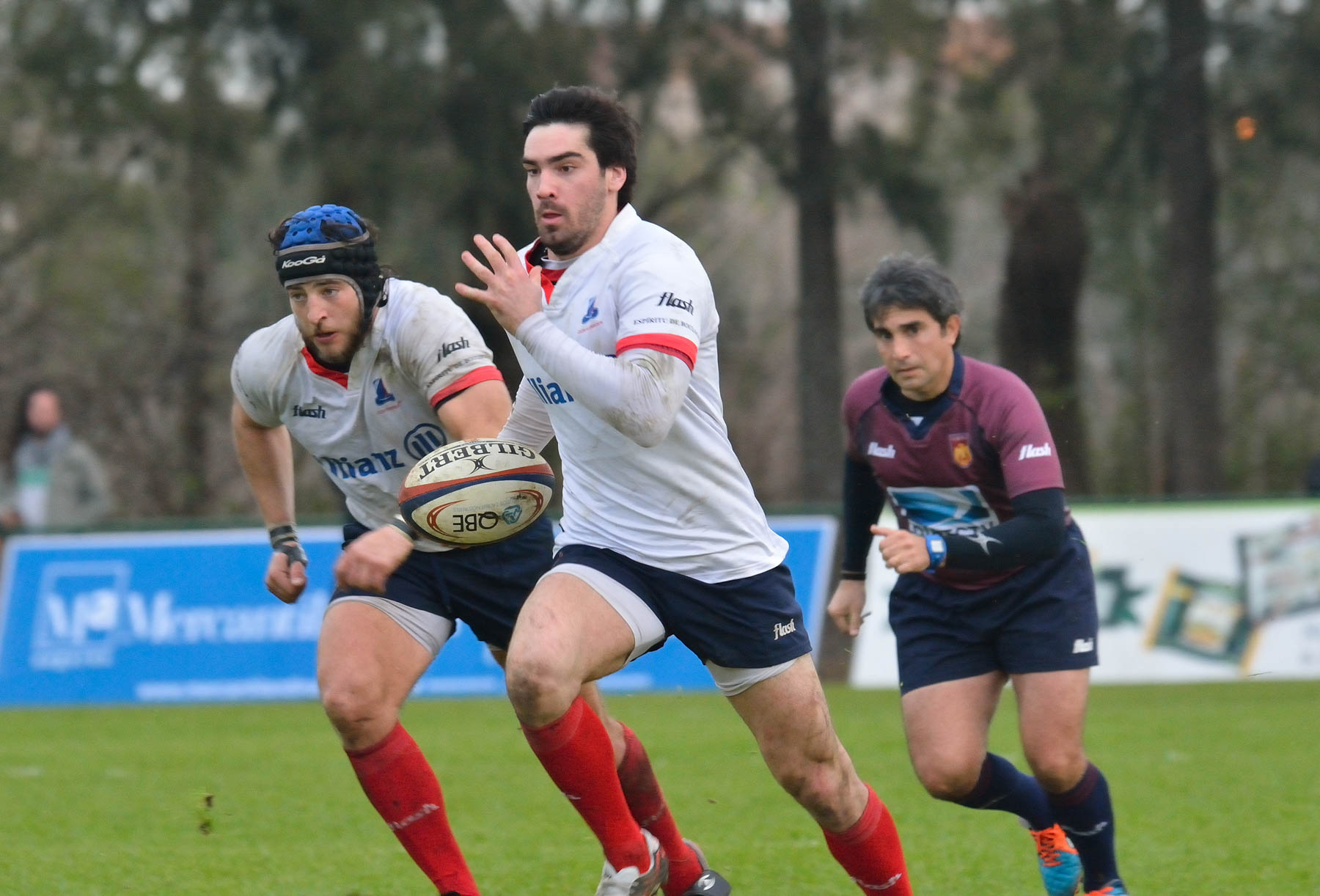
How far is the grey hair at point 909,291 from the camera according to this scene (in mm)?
4816

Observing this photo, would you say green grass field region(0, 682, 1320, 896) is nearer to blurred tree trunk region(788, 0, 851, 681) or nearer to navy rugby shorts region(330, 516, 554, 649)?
navy rugby shorts region(330, 516, 554, 649)

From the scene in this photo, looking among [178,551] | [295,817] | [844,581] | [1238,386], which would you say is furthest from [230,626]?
[1238,386]

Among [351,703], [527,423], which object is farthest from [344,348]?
[351,703]

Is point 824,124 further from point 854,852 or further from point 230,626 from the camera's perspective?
point 854,852

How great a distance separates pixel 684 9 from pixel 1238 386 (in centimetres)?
947

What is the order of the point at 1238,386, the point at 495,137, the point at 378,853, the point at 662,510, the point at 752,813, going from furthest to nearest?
the point at 1238,386 → the point at 495,137 → the point at 752,813 → the point at 378,853 → the point at 662,510

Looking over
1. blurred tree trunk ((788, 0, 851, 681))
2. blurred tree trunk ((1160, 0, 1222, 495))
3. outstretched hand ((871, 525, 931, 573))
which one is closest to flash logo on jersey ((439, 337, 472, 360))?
outstretched hand ((871, 525, 931, 573))

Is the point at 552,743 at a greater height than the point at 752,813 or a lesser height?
greater

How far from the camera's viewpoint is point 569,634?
4.11 metres

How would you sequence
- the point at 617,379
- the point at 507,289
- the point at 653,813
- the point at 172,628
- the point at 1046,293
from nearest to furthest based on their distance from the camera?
the point at 617,379, the point at 507,289, the point at 653,813, the point at 172,628, the point at 1046,293

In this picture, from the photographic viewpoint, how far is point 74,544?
1162cm

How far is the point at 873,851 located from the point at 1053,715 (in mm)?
698

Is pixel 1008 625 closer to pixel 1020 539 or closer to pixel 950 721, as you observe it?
pixel 950 721

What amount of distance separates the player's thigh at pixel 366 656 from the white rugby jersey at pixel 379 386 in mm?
254
